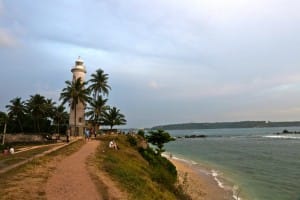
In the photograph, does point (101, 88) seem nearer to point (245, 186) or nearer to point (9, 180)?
point (245, 186)

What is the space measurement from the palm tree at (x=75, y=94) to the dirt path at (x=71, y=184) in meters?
27.7

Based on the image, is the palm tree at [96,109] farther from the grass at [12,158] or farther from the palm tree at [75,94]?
the grass at [12,158]

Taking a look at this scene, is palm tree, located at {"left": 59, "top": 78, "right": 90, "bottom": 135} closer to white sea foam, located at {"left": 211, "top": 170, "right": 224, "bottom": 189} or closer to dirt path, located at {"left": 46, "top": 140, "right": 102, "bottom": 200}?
white sea foam, located at {"left": 211, "top": 170, "right": 224, "bottom": 189}

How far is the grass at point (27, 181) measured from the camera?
11.9m

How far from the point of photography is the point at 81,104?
48562 millimetres

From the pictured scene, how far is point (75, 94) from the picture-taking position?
4584cm

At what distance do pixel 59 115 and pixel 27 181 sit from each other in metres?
53.8

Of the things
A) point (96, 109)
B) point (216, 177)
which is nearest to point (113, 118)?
point (96, 109)

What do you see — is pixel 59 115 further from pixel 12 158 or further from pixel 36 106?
pixel 12 158

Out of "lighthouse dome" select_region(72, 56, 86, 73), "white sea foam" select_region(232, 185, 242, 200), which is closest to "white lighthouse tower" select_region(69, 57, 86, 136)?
"lighthouse dome" select_region(72, 56, 86, 73)

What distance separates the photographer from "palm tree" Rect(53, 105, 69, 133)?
215 feet

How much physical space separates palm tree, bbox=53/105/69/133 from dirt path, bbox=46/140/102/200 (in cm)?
4821

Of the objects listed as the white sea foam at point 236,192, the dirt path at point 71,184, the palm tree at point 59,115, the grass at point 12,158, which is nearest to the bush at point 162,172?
the white sea foam at point 236,192

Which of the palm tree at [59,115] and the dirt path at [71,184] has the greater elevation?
the palm tree at [59,115]
